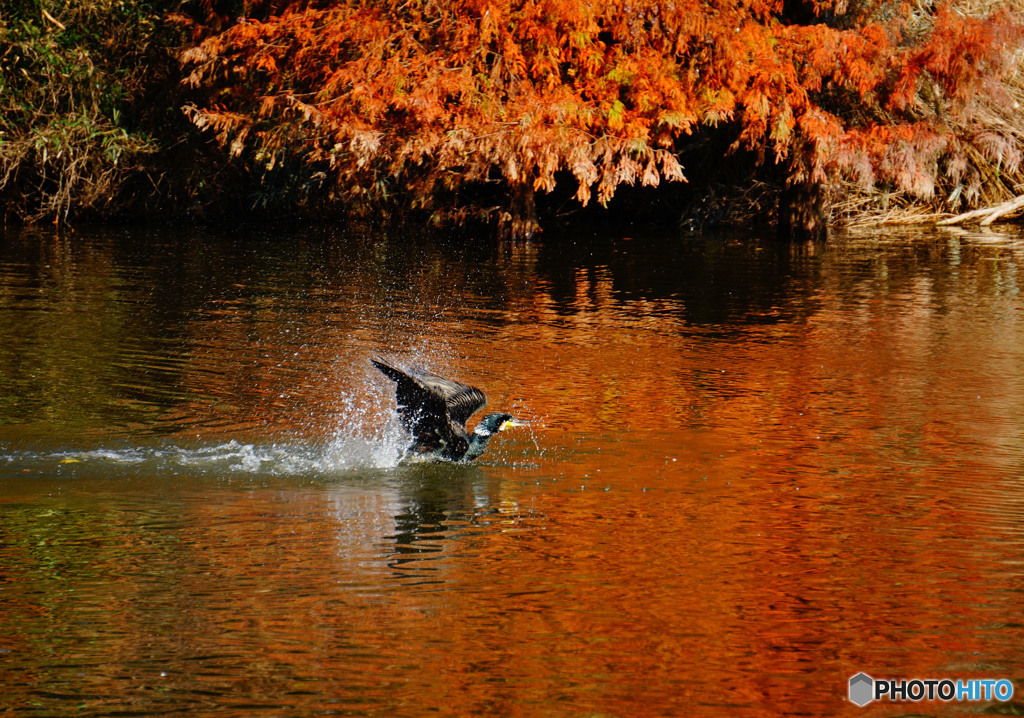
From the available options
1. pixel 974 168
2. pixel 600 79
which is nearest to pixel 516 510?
pixel 600 79

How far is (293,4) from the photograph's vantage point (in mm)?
22219

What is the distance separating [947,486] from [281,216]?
793 inches

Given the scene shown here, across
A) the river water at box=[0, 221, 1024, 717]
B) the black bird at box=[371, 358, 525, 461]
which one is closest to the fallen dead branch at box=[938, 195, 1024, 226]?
the river water at box=[0, 221, 1024, 717]

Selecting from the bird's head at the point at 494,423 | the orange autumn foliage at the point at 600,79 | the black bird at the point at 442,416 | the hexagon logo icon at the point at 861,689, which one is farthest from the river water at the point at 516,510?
the orange autumn foliage at the point at 600,79

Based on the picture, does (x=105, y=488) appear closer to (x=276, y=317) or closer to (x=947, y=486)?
(x=947, y=486)

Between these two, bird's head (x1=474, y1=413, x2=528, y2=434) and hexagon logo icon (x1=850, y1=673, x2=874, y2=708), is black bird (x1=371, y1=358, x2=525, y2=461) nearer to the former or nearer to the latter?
bird's head (x1=474, y1=413, x2=528, y2=434)

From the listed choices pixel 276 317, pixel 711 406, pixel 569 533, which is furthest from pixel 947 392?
pixel 276 317

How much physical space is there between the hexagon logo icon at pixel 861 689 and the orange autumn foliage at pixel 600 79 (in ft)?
49.7

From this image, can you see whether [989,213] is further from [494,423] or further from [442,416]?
[442,416]

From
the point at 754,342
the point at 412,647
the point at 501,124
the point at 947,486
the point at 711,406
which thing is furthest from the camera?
the point at 501,124

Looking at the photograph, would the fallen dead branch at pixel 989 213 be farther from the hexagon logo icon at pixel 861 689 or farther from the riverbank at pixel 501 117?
the hexagon logo icon at pixel 861 689

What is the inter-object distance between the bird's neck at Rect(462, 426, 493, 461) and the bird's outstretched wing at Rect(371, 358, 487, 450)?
0.18ft

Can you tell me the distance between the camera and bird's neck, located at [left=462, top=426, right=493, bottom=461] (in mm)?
8164

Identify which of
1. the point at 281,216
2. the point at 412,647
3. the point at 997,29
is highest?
the point at 997,29
